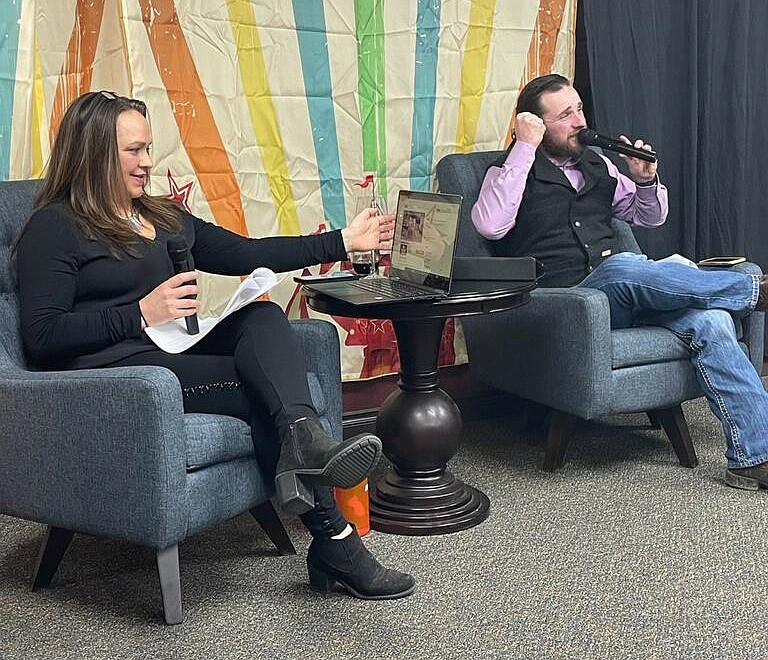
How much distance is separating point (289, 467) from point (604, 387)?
3.61 feet

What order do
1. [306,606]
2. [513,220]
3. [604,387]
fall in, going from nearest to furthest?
1. [306,606]
2. [604,387]
3. [513,220]

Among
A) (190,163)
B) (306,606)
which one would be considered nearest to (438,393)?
(306,606)

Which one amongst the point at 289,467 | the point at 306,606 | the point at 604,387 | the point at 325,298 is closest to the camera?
the point at 289,467

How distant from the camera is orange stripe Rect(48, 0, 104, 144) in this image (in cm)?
277

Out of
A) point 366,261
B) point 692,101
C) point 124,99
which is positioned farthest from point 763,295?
point 124,99

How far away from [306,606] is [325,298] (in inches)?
29.4

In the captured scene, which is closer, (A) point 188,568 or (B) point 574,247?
(A) point 188,568

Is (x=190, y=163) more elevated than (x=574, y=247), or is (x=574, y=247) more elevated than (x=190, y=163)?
(x=190, y=163)

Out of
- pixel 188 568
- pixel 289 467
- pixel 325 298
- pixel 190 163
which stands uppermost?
pixel 190 163

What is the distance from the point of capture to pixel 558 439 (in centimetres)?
299

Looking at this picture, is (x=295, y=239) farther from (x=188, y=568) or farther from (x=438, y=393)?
(x=188, y=568)

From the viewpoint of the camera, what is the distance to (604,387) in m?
2.83

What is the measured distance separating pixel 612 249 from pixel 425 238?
0.97m

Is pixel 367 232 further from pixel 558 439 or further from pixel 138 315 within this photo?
pixel 558 439
